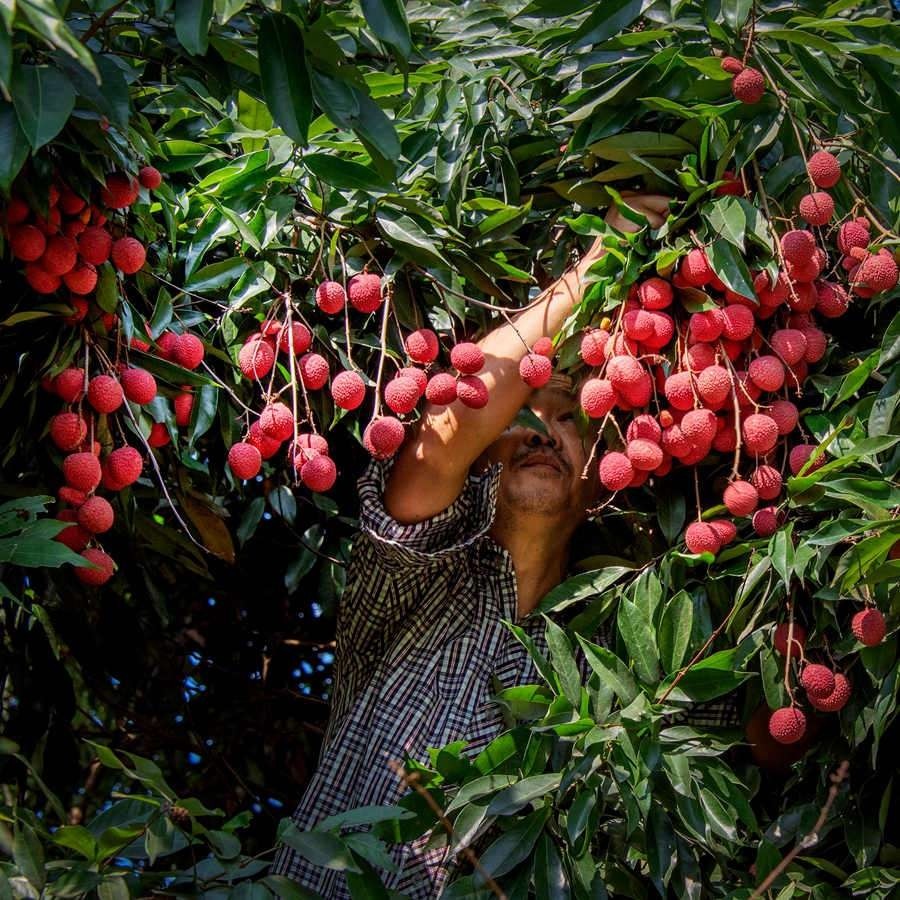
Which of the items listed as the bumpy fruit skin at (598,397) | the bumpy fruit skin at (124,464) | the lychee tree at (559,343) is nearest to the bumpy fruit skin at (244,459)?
the lychee tree at (559,343)

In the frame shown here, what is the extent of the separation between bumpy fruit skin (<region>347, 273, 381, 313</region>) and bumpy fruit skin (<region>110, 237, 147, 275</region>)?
10.1 inches

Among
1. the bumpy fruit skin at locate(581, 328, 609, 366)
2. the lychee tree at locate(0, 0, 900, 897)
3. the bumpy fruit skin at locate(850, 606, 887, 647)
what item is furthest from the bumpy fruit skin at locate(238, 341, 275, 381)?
the bumpy fruit skin at locate(850, 606, 887, 647)

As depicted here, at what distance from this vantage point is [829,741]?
1.86 m

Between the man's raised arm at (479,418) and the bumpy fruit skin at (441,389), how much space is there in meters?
0.11

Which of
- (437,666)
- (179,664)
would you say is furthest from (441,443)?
(179,664)

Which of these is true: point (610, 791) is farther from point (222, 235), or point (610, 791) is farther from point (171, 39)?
point (171, 39)

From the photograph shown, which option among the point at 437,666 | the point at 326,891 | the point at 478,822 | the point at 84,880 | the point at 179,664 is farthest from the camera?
the point at 179,664

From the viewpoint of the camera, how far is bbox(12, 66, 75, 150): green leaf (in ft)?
4.76

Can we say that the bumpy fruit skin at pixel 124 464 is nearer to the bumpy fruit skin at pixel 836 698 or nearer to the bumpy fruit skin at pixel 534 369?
the bumpy fruit skin at pixel 534 369

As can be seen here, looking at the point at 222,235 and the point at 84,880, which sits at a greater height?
the point at 222,235

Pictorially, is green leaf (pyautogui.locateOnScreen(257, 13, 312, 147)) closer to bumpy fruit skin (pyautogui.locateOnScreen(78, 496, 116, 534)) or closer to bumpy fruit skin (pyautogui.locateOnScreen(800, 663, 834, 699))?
bumpy fruit skin (pyautogui.locateOnScreen(78, 496, 116, 534))

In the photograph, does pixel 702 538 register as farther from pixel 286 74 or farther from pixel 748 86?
pixel 286 74

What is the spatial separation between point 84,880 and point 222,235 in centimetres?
77

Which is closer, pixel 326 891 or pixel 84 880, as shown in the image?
pixel 84 880
